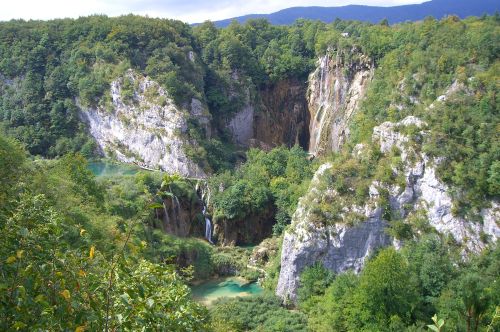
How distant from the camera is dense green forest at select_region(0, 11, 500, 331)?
4652mm

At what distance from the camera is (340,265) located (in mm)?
26641

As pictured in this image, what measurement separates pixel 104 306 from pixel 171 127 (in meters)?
41.7

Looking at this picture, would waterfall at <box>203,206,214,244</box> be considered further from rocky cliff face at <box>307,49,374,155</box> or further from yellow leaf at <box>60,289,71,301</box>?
yellow leaf at <box>60,289,71,301</box>

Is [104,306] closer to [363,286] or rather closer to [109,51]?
[363,286]

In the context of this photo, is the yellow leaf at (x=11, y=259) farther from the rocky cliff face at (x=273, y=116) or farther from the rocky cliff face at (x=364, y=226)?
the rocky cliff face at (x=273, y=116)

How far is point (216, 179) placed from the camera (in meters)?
38.7

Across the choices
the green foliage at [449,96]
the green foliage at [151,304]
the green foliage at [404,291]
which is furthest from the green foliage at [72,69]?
the green foliage at [151,304]

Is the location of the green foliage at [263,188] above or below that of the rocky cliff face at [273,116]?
below

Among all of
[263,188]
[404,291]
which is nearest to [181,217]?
[263,188]

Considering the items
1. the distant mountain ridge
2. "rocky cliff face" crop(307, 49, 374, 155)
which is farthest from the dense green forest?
the distant mountain ridge

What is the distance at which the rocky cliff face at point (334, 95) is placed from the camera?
152 feet

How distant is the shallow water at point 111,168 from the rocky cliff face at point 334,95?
709 inches

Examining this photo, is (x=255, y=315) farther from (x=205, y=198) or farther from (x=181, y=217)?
(x=205, y=198)

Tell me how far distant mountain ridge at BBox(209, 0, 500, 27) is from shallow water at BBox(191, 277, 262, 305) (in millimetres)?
65674
